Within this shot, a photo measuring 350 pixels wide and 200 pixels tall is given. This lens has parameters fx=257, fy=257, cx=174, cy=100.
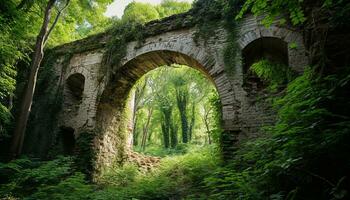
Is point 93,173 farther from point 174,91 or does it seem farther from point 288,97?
point 174,91

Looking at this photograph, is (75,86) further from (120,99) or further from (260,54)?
(260,54)

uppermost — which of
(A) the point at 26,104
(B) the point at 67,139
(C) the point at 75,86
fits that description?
(C) the point at 75,86

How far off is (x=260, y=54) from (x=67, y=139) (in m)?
7.35

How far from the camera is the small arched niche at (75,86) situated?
9.94 meters

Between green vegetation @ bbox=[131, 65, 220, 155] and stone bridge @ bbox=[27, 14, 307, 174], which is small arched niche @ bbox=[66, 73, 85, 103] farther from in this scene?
green vegetation @ bbox=[131, 65, 220, 155]

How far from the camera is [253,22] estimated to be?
682 centimetres

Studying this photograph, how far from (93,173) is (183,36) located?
5.13 meters

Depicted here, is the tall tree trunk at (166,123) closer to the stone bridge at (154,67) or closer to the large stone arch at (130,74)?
the stone bridge at (154,67)

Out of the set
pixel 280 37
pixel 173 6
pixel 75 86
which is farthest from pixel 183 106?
pixel 280 37

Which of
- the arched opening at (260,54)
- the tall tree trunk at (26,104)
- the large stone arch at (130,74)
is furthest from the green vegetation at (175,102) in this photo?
Result: the arched opening at (260,54)

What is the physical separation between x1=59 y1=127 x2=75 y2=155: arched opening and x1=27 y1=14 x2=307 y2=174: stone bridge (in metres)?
0.02

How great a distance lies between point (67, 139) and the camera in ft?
31.4

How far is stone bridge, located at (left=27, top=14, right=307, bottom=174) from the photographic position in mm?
6383

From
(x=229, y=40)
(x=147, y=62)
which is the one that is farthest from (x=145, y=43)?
(x=229, y=40)
